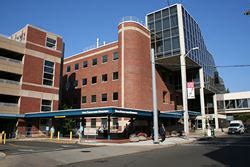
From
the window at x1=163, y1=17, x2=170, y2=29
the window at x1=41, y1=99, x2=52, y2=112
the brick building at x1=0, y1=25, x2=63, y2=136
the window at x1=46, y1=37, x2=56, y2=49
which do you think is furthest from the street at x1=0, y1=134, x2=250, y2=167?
the window at x1=163, y1=17, x2=170, y2=29

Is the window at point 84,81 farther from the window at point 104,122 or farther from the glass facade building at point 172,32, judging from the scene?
the glass facade building at point 172,32

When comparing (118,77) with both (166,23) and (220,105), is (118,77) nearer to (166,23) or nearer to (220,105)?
(166,23)

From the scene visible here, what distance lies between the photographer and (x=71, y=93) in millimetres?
55750

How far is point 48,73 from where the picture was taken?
41.7 metres

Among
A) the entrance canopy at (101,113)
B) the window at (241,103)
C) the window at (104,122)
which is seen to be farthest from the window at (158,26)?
the window at (241,103)

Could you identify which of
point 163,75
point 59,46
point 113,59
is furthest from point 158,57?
point 59,46

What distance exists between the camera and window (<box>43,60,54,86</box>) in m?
41.1

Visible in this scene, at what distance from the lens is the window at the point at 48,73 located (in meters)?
41.1

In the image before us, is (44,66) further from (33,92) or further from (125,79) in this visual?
(125,79)

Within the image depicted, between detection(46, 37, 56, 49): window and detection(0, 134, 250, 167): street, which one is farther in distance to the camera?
detection(46, 37, 56, 49): window

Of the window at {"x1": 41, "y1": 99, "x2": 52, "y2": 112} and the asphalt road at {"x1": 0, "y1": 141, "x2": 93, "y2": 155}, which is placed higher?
the window at {"x1": 41, "y1": 99, "x2": 52, "y2": 112}

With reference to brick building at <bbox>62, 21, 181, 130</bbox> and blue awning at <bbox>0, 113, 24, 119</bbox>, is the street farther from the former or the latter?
brick building at <bbox>62, 21, 181, 130</bbox>

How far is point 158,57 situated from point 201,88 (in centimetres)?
1110

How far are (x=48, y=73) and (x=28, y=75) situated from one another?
3.78m
